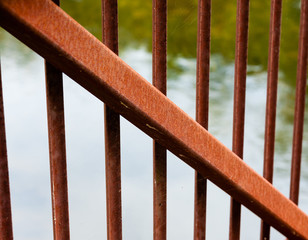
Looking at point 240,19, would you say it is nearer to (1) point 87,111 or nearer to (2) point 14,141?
(1) point 87,111

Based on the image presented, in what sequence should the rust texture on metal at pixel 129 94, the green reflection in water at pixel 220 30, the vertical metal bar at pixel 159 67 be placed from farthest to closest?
the green reflection in water at pixel 220 30
the vertical metal bar at pixel 159 67
the rust texture on metal at pixel 129 94

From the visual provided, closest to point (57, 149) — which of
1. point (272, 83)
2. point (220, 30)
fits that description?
point (272, 83)

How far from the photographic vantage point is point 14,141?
2418mm

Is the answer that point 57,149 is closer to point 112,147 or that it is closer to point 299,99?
point 112,147

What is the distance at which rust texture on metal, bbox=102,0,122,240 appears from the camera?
603 mm

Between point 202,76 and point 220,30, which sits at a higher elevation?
point 220,30

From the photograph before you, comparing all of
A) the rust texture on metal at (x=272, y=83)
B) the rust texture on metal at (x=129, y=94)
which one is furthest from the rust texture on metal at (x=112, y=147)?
the rust texture on metal at (x=272, y=83)

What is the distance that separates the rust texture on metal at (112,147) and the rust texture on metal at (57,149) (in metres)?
0.06

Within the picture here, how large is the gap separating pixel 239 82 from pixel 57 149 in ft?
1.01

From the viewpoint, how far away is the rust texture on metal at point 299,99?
0.82 m

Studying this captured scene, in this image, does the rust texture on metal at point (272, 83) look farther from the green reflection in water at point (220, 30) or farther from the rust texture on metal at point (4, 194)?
the green reflection in water at point (220, 30)

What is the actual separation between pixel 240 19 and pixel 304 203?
1.52m

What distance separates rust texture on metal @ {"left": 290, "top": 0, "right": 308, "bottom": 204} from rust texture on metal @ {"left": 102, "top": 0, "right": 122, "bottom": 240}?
0.37 m

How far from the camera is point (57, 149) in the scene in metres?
0.60
